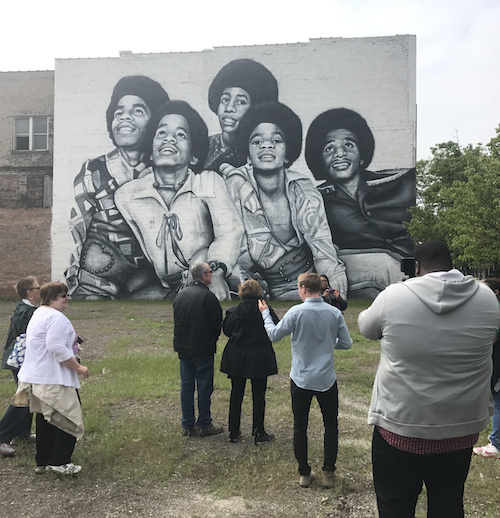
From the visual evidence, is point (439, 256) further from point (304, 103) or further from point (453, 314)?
point (304, 103)

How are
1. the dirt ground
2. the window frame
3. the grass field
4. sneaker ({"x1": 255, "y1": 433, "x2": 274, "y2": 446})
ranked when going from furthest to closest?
the window frame, the dirt ground, sneaker ({"x1": 255, "y1": 433, "x2": 274, "y2": 446}), the grass field

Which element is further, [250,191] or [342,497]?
[250,191]

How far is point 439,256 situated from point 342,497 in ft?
8.92

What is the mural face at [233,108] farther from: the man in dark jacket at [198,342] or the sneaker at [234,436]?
the sneaker at [234,436]

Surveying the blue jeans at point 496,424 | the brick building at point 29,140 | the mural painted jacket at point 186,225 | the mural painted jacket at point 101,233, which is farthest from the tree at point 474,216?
the brick building at point 29,140

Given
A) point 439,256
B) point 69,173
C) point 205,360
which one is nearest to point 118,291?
point 69,173

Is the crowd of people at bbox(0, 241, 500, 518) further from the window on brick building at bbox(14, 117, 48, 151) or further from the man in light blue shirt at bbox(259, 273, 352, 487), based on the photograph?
the window on brick building at bbox(14, 117, 48, 151)

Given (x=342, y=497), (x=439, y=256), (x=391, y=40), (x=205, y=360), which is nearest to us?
(x=439, y=256)

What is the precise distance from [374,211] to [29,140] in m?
20.7

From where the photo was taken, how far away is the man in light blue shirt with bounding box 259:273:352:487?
177 inches

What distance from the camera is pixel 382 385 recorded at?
291 centimetres

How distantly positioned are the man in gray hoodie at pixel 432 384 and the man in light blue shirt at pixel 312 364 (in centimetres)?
160

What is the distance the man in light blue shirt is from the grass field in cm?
36

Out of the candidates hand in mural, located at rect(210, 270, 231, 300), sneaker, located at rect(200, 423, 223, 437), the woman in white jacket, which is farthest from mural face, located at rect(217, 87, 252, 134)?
the woman in white jacket
